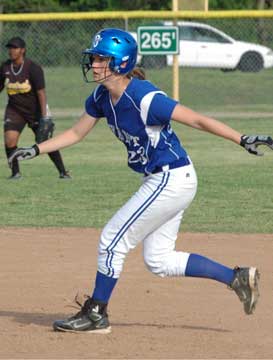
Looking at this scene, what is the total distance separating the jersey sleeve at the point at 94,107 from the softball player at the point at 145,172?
8cm

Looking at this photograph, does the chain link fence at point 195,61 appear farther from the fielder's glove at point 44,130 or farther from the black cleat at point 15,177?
the fielder's glove at point 44,130

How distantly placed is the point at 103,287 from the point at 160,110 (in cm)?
111

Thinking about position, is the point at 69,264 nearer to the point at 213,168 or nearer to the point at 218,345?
the point at 218,345

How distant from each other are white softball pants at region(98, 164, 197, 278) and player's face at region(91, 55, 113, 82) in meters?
0.64

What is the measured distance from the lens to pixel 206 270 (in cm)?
675

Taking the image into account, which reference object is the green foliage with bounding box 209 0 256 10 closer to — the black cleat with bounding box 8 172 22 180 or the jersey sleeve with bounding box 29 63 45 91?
the jersey sleeve with bounding box 29 63 45 91

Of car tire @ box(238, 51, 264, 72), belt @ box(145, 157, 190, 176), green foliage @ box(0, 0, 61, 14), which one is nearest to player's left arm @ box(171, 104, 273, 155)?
belt @ box(145, 157, 190, 176)

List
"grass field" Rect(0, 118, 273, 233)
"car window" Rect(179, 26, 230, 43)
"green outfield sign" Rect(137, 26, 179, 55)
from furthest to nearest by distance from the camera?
"car window" Rect(179, 26, 230, 43), "green outfield sign" Rect(137, 26, 179, 55), "grass field" Rect(0, 118, 273, 233)

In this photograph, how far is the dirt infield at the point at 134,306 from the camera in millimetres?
6340

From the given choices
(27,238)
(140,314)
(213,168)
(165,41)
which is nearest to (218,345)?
(140,314)

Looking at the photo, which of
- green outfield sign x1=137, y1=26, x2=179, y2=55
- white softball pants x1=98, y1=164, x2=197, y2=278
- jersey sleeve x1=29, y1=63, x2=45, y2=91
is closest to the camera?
white softball pants x1=98, y1=164, x2=197, y2=278

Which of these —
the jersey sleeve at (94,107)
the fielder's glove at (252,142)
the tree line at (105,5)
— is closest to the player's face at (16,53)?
the jersey sleeve at (94,107)

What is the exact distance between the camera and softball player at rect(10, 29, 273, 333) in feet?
21.2

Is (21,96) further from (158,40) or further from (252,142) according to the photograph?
(252,142)
